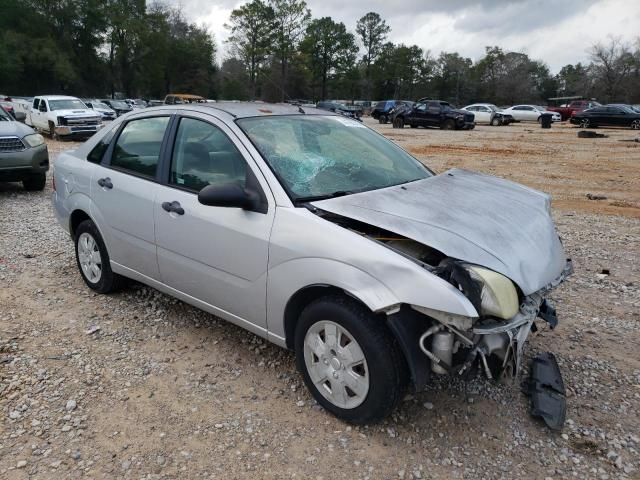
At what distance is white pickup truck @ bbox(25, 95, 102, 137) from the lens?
18016mm

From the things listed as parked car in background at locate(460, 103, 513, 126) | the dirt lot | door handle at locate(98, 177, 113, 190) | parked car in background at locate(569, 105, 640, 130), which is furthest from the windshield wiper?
parked car in background at locate(460, 103, 513, 126)

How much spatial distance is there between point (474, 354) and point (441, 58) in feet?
284

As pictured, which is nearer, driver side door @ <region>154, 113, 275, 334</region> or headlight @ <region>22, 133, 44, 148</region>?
driver side door @ <region>154, 113, 275, 334</region>

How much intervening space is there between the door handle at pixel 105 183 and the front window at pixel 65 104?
1686 centimetres

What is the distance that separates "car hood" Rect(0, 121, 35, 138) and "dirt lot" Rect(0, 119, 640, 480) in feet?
14.6

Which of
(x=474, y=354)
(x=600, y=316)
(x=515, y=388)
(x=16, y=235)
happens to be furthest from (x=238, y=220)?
(x=16, y=235)

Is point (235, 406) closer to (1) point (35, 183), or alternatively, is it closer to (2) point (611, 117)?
(1) point (35, 183)

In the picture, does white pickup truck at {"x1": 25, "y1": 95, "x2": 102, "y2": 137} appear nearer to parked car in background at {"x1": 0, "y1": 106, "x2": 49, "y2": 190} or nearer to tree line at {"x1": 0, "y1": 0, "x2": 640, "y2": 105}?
parked car in background at {"x1": 0, "y1": 106, "x2": 49, "y2": 190}

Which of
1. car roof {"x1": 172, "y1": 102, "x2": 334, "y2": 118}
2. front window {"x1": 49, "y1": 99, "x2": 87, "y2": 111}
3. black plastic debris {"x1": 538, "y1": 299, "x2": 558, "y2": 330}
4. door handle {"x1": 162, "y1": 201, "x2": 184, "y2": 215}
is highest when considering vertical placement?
car roof {"x1": 172, "y1": 102, "x2": 334, "y2": 118}

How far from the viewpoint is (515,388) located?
125 inches

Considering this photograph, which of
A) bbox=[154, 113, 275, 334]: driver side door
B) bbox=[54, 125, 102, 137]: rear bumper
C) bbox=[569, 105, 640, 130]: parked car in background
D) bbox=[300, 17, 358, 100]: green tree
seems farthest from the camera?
bbox=[300, 17, 358, 100]: green tree

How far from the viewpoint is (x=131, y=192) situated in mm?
3844

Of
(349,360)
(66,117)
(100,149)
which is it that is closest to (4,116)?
(100,149)

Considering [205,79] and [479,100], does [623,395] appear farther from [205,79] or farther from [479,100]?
[479,100]
